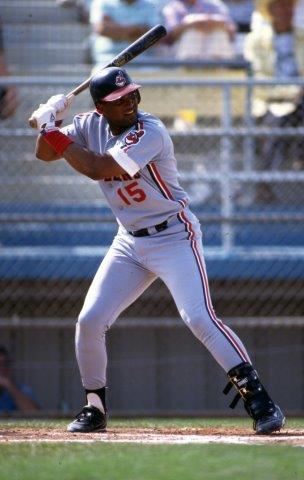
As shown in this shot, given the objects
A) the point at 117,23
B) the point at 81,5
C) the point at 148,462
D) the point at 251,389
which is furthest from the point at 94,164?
the point at 81,5

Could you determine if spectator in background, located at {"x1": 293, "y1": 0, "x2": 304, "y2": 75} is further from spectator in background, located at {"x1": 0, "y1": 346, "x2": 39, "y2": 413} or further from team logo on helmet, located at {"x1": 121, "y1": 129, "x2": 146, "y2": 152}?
team logo on helmet, located at {"x1": 121, "y1": 129, "x2": 146, "y2": 152}

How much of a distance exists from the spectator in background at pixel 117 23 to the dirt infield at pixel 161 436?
5.11 m

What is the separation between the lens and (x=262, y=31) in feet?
33.2

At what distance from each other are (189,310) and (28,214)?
4.35 m

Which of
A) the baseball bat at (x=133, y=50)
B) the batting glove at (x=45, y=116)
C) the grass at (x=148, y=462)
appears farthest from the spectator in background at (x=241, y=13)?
the grass at (x=148, y=462)

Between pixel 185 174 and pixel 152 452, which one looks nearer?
pixel 152 452

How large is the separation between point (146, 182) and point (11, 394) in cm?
445

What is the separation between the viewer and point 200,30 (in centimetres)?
1020

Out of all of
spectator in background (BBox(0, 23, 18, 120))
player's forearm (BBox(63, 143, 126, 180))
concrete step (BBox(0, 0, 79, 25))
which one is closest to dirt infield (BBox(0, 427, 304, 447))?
player's forearm (BBox(63, 143, 126, 180))

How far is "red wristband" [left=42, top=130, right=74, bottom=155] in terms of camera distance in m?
5.25

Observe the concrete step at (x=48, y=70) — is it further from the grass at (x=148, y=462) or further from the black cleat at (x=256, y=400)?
the grass at (x=148, y=462)

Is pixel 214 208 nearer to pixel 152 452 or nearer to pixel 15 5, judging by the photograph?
pixel 15 5

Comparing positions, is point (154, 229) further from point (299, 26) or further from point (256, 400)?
point (299, 26)

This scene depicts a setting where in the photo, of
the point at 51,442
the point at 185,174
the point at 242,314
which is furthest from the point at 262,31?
the point at 51,442
